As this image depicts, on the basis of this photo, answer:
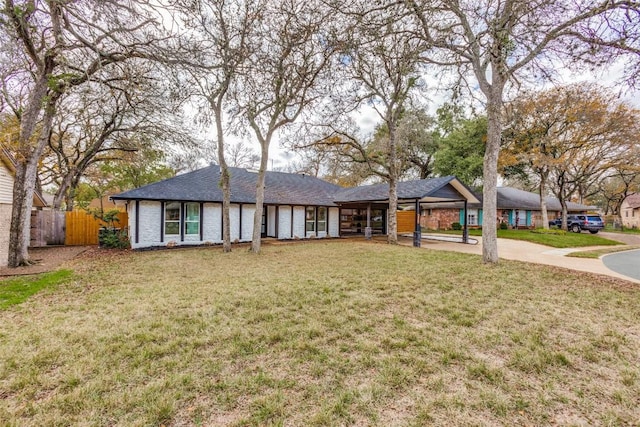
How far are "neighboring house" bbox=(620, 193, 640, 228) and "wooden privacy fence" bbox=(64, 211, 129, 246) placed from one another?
54.6 metres

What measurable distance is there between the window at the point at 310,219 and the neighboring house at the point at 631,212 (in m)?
44.0

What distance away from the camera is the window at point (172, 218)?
42.1ft

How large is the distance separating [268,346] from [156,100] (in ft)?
38.9

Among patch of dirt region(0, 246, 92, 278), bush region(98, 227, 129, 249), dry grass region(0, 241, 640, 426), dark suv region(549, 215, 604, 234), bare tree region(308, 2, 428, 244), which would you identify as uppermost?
bare tree region(308, 2, 428, 244)

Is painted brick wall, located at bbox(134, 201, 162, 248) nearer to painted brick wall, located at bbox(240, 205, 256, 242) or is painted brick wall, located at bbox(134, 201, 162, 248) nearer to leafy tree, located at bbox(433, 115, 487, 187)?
painted brick wall, located at bbox(240, 205, 256, 242)

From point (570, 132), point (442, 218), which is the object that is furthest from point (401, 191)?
point (570, 132)

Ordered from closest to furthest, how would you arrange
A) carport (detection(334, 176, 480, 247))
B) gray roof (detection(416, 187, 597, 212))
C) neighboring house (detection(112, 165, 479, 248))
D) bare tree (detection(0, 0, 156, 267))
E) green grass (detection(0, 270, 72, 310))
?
green grass (detection(0, 270, 72, 310)) → bare tree (detection(0, 0, 156, 267)) → neighboring house (detection(112, 165, 479, 248)) → carport (detection(334, 176, 480, 247)) → gray roof (detection(416, 187, 597, 212))

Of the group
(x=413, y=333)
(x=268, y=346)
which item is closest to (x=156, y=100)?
(x=268, y=346)

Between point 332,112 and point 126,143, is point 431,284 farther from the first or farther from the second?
point 126,143

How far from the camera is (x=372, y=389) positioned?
258cm

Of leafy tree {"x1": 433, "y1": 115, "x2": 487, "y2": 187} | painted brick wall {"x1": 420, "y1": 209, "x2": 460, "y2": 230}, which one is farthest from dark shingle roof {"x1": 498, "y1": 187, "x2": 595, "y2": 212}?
leafy tree {"x1": 433, "y1": 115, "x2": 487, "y2": 187}

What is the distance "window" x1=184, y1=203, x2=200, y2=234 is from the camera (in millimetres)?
13383

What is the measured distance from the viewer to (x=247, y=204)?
594 inches

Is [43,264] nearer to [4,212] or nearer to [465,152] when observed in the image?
[4,212]
